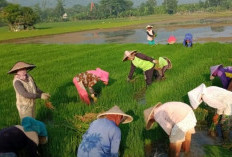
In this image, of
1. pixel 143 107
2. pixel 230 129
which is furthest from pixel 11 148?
pixel 230 129

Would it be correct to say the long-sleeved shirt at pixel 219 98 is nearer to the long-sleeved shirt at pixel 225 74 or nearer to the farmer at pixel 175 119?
the farmer at pixel 175 119

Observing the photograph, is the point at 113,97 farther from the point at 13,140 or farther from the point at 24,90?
the point at 13,140

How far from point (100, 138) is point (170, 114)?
99 cm

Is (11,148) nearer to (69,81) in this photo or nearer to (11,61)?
(69,81)

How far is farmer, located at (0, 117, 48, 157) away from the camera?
9.00 feet

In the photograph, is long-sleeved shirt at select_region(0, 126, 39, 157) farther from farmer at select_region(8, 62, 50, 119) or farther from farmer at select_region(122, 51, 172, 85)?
farmer at select_region(122, 51, 172, 85)

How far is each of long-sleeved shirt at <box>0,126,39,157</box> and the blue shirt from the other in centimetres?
73

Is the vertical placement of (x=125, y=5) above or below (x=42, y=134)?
above

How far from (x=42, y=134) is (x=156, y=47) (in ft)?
31.6

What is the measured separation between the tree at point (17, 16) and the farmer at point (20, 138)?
4103 centimetres

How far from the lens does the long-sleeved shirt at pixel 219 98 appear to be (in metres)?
3.26

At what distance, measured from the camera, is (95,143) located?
259cm

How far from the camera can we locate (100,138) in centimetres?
258

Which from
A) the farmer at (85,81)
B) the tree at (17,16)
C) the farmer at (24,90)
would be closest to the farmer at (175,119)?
the farmer at (24,90)
